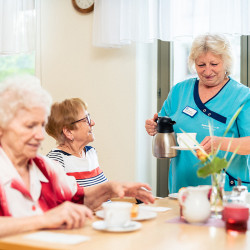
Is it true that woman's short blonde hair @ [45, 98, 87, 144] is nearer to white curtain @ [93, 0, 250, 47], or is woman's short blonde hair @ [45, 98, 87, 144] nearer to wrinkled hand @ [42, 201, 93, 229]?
white curtain @ [93, 0, 250, 47]

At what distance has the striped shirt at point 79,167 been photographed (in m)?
2.57

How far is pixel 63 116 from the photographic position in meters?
2.71

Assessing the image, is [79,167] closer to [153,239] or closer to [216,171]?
[216,171]

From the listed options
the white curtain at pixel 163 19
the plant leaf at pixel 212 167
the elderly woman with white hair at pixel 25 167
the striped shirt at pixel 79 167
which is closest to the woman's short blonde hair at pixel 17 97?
the elderly woman with white hair at pixel 25 167

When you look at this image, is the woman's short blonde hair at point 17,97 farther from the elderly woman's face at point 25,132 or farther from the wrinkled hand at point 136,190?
the wrinkled hand at point 136,190

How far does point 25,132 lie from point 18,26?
104 inches

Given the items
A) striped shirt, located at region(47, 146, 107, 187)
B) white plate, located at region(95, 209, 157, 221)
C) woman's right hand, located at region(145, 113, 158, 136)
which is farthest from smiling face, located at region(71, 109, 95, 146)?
white plate, located at region(95, 209, 157, 221)

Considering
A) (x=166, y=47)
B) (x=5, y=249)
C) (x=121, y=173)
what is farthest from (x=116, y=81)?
(x=5, y=249)

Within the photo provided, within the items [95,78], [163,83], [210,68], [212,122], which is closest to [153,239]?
[212,122]

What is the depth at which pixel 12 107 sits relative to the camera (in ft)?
5.30

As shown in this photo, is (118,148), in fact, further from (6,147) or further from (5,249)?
(5,249)

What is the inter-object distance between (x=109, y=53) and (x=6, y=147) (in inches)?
89.5

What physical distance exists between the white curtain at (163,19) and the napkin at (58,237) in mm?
2146

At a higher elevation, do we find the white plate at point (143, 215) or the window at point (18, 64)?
the window at point (18, 64)
